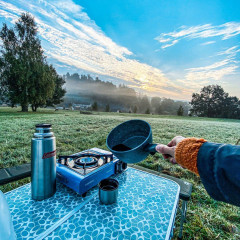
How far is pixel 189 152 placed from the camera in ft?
1.49

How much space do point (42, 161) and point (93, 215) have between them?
0.32m

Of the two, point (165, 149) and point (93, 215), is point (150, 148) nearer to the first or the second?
point (165, 149)

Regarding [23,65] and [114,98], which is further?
[114,98]

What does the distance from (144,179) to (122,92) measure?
193 ft

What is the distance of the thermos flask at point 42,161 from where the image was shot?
1.89 ft

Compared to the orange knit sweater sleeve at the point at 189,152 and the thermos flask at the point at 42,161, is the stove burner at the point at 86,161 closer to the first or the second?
the thermos flask at the point at 42,161

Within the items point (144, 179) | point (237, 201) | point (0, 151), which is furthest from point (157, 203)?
point (0, 151)

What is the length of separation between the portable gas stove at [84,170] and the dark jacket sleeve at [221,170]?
51 centimetres

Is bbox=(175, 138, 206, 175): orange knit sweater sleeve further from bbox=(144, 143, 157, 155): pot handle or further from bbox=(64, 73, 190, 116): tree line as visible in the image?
bbox=(64, 73, 190, 116): tree line

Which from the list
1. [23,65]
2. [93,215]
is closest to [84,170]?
[93,215]

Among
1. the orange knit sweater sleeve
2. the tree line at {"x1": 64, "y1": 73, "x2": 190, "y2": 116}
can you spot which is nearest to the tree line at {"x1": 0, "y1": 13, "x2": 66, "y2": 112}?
the orange knit sweater sleeve

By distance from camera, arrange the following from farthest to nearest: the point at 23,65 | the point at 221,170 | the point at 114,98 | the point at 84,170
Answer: the point at 114,98
the point at 23,65
the point at 84,170
the point at 221,170

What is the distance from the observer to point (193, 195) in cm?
148

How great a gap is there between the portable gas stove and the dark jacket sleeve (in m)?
0.51
